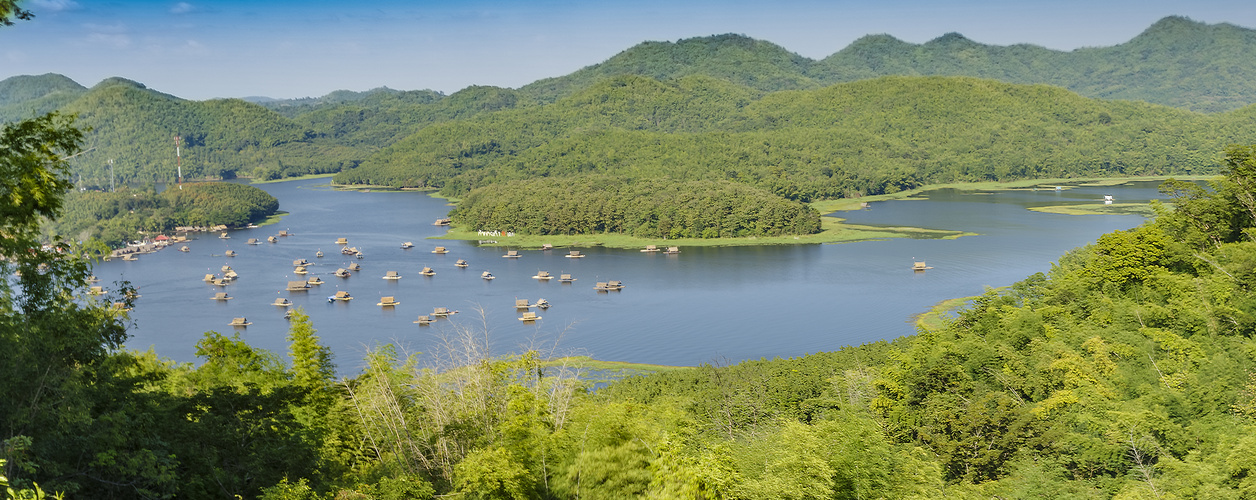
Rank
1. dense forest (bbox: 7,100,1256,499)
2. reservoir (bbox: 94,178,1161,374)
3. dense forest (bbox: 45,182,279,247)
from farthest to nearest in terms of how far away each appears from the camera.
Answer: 1. dense forest (bbox: 45,182,279,247)
2. reservoir (bbox: 94,178,1161,374)
3. dense forest (bbox: 7,100,1256,499)

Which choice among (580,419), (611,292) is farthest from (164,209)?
(580,419)

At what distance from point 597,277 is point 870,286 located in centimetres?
1932

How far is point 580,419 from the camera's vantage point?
14.2m

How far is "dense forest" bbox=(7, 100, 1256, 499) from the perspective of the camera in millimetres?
10414

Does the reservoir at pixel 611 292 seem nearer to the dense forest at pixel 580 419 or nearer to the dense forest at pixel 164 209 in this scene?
the dense forest at pixel 164 209

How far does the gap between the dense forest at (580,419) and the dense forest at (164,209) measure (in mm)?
85309

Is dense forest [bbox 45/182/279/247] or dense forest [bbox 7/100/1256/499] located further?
dense forest [bbox 45/182/279/247]

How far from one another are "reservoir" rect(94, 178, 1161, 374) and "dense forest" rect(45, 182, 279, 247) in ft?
25.4

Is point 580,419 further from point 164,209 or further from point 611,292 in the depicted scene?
point 164,209

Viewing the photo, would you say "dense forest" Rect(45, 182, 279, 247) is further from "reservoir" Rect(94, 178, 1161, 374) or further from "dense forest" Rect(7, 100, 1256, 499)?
"dense forest" Rect(7, 100, 1256, 499)

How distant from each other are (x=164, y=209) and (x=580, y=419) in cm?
10438

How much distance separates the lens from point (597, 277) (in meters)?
65.0

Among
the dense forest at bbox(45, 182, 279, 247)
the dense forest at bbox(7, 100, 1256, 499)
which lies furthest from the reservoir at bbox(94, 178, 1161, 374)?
the dense forest at bbox(7, 100, 1256, 499)

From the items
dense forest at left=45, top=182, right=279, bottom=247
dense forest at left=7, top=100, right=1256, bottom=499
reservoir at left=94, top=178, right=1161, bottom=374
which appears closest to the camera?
dense forest at left=7, top=100, right=1256, bottom=499
